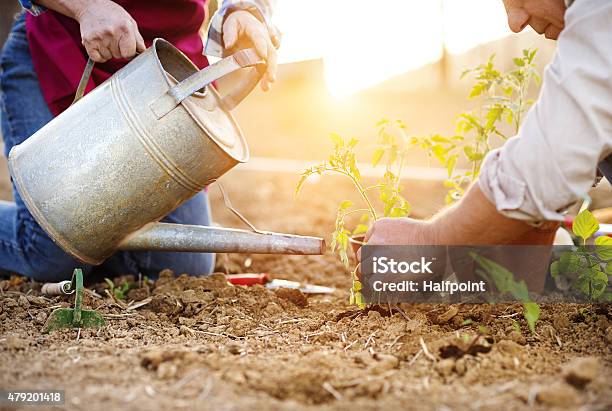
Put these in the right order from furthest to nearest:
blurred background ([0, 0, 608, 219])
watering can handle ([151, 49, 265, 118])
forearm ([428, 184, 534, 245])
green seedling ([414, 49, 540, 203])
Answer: blurred background ([0, 0, 608, 219]), green seedling ([414, 49, 540, 203]), watering can handle ([151, 49, 265, 118]), forearm ([428, 184, 534, 245])

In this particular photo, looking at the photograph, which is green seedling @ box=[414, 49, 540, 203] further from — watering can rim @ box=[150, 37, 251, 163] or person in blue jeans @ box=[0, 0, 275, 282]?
person in blue jeans @ box=[0, 0, 275, 282]

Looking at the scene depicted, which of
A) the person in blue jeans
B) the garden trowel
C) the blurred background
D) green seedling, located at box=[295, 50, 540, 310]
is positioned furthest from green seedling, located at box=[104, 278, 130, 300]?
the blurred background

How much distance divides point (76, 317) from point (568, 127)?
4.58 feet

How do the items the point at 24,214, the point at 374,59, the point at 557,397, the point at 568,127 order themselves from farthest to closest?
1. the point at 374,59
2. the point at 24,214
3. the point at 568,127
4. the point at 557,397

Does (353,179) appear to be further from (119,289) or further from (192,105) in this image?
(119,289)

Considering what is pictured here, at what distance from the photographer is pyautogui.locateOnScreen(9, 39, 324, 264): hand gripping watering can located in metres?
2.02

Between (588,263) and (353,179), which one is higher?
(353,179)

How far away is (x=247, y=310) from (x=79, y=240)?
56 cm

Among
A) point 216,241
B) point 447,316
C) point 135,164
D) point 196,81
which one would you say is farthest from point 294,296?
point 196,81

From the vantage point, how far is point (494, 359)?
168 cm

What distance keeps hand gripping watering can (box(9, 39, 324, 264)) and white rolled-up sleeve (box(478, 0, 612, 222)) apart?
2.22 ft

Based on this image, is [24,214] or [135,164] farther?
[24,214]

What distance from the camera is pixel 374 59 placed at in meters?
8.87

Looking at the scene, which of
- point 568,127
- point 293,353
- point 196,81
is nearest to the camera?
point 568,127
